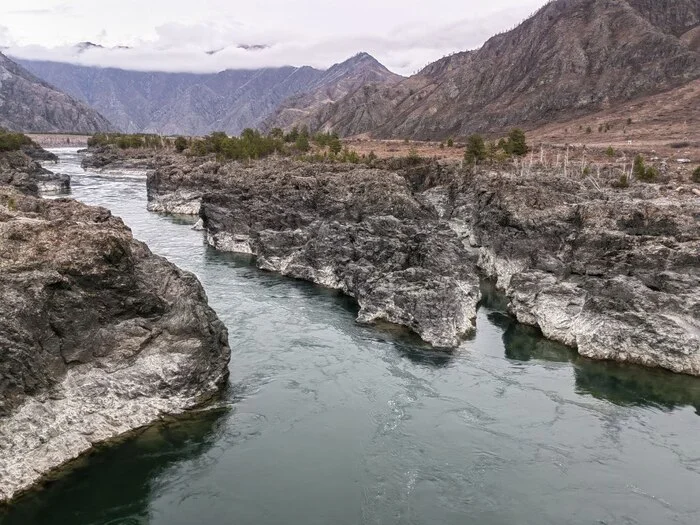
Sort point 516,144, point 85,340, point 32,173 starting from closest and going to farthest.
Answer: point 85,340 < point 516,144 < point 32,173

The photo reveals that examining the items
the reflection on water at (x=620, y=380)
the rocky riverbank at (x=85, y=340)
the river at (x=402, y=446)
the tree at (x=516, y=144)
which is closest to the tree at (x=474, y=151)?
the tree at (x=516, y=144)

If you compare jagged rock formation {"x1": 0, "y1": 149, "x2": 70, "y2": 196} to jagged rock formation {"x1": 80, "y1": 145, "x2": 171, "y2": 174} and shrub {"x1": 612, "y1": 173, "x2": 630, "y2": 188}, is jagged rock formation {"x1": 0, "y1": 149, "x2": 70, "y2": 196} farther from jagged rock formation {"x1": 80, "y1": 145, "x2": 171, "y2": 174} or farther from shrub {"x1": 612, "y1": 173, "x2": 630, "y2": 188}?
shrub {"x1": 612, "y1": 173, "x2": 630, "y2": 188}

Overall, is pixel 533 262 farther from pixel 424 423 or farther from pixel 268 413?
pixel 268 413

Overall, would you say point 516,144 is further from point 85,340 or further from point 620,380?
point 85,340

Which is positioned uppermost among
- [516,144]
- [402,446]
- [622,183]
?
[516,144]

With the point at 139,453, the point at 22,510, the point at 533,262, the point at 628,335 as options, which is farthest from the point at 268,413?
the point at 533,262

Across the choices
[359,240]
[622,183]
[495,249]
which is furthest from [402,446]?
[622,183]
